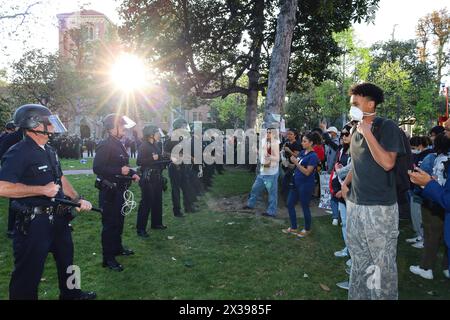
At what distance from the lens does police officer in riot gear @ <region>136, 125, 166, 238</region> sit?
7168 mm

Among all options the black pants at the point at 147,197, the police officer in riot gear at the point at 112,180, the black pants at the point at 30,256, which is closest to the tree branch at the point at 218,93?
the black pants at the point at 147,197

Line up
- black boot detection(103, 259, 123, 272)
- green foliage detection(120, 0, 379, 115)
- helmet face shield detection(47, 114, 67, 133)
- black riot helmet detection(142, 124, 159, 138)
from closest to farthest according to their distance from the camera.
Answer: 1. helmet face shield detection(47, 114, 67, 133)
2. black boot detection(103, 259, 123, 272)
3. black riot helmet detection(142, 124, 159, 138)
4. green foliage detection(120, 0, 379, 115)

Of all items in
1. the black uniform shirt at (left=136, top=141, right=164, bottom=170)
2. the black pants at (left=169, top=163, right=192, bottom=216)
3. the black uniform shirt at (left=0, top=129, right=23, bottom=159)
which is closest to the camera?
the black uniform shirt at (left=0, top=129, right=23, bottom=159)

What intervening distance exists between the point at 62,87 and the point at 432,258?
124ft

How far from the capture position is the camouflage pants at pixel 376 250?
3299 millimetres

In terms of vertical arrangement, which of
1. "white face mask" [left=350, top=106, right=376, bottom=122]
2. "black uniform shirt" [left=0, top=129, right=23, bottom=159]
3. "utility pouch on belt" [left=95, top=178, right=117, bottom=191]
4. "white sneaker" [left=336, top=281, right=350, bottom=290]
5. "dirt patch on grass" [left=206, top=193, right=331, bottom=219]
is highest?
"white face mask" [left=350, top=106, right=376, bottom=122]

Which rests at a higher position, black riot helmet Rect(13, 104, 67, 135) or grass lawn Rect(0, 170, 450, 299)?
black riot helmet Rect(13, 104, 67, 135)

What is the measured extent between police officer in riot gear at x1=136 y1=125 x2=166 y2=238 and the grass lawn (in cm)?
46

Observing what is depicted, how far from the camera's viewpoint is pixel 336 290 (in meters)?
4.71

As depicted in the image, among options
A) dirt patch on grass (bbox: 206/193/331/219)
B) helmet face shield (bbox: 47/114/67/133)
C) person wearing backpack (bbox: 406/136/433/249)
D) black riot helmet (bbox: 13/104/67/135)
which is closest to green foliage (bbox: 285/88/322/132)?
dirt patch on grass (bbox: 206/193/331/219)

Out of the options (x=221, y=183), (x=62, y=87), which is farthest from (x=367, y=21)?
(x=62, y=87)

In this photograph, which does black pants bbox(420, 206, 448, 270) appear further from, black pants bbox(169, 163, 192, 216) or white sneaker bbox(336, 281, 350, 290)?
black pants bbox(169, 163, 192, 216)
